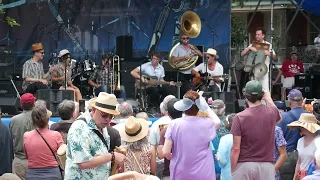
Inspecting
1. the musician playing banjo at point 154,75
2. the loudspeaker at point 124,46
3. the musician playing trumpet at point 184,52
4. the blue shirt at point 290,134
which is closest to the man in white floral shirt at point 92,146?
the blue shirt at point 290,134

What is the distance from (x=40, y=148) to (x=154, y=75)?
26.3 feet

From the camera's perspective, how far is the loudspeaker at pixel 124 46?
16.8m

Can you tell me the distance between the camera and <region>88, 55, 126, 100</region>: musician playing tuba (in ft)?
48.4

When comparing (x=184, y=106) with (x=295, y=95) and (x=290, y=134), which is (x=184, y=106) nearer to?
(x=290, y=134)

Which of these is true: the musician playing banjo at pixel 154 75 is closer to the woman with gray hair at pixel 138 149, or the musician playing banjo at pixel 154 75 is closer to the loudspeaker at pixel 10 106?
the loudspeaker at pixel 10 106

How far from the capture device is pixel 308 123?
26.0 ft

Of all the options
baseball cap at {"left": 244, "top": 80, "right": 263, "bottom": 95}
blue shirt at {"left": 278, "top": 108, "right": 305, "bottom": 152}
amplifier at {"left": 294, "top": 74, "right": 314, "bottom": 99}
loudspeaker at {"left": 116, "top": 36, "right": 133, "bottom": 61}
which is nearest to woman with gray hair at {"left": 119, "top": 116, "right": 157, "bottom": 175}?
baseball cap at {"left": 244, "top": 80, "right": 263, "bottom": 95}

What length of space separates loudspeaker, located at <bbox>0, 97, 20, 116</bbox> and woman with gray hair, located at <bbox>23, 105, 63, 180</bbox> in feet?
19.8

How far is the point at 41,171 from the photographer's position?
7.20 meters

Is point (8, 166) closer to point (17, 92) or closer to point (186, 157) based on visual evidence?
point (186, 157)

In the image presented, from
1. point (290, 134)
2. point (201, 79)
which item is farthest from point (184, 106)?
point (201, 79)

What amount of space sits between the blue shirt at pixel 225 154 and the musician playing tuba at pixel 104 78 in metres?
7.07

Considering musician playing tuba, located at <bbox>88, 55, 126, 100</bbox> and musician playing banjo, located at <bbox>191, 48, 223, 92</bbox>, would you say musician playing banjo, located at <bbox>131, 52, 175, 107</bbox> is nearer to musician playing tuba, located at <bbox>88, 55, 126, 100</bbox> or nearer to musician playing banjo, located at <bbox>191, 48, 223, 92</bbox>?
musician playing tuba, located at <bbox>88, 55, 126, 100</bbox>

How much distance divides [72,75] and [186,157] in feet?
27.8
